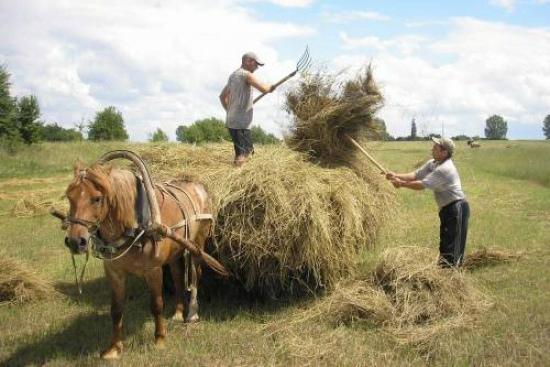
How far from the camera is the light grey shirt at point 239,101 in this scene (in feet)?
21.9

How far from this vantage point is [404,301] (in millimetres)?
5324

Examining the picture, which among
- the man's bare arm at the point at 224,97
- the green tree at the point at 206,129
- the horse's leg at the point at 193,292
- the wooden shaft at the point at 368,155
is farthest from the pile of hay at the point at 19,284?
the green tree at the point at 206,129

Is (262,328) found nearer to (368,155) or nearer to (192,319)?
(192,319)

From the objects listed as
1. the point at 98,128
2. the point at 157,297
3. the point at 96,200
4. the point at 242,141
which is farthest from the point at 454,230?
the point at 98,128

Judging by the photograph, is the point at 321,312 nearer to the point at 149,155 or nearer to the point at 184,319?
the point at 184,319

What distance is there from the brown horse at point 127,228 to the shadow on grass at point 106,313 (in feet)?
1.18

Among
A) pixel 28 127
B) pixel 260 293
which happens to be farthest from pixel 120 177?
pixel 28 127

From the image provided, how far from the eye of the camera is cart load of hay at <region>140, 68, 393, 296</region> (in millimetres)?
5363

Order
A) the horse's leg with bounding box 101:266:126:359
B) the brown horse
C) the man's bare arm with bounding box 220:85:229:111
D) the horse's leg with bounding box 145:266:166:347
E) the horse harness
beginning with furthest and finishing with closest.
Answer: the man's bare arm with bounding box 220:85:229:111, the horse's leg with bounding box 145:266:166:347, the horse's leg with bounding box 101:266:126:359, the horse harness, the brown horse

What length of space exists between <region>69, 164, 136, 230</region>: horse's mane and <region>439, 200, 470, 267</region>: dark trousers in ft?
12.6

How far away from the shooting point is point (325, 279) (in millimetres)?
5875

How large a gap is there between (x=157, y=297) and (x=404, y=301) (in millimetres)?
2538

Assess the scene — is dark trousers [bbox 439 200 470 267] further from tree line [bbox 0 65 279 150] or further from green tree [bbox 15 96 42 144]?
green tree [bbox 15 96 42 144]

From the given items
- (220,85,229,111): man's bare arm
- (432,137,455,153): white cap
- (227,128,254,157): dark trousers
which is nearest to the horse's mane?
(227,128,254,157): dark trousers
